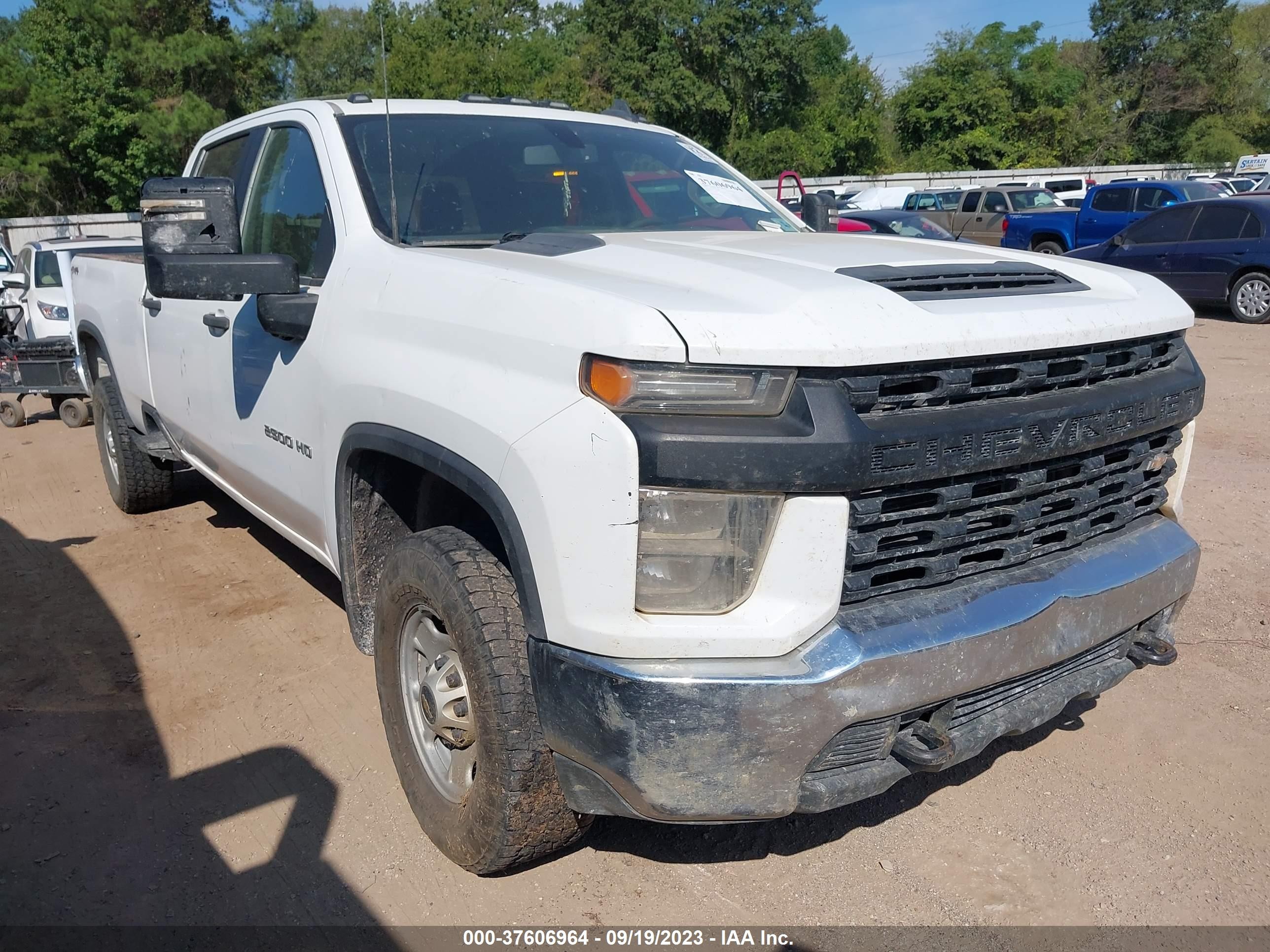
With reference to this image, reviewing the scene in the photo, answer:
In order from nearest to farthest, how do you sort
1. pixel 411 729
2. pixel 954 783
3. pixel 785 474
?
pixel 785 474 → pixel 411 729 → pixel 954 783

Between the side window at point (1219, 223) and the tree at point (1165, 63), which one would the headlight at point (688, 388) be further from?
the tree at point (1165, 63)

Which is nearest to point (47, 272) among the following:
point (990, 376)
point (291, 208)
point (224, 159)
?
point (224, 159)

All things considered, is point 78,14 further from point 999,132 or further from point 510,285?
point 510,285

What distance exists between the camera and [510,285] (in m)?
2.43

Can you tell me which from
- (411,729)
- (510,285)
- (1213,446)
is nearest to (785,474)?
(510,285)

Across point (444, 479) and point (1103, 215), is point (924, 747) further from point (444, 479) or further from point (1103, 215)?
point (1103, 215)

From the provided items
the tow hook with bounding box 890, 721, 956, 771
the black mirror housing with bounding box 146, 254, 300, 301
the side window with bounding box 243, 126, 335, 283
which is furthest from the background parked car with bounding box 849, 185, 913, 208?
the tow hook with bounding box 890, 721, 956, 771

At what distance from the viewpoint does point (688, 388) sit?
213cm

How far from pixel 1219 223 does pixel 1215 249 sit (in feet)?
1.10

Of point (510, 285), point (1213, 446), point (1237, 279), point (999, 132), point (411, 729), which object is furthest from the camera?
point (999, 132)

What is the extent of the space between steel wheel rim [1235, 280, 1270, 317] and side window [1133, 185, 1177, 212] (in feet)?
17.8

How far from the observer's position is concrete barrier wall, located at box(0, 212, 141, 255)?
26.6 meters

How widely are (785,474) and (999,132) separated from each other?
167 feet

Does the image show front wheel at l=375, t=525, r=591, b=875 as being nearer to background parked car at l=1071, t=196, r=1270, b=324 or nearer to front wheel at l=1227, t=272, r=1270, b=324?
background parked car at l=1071, t=196, r=1270, b=324
